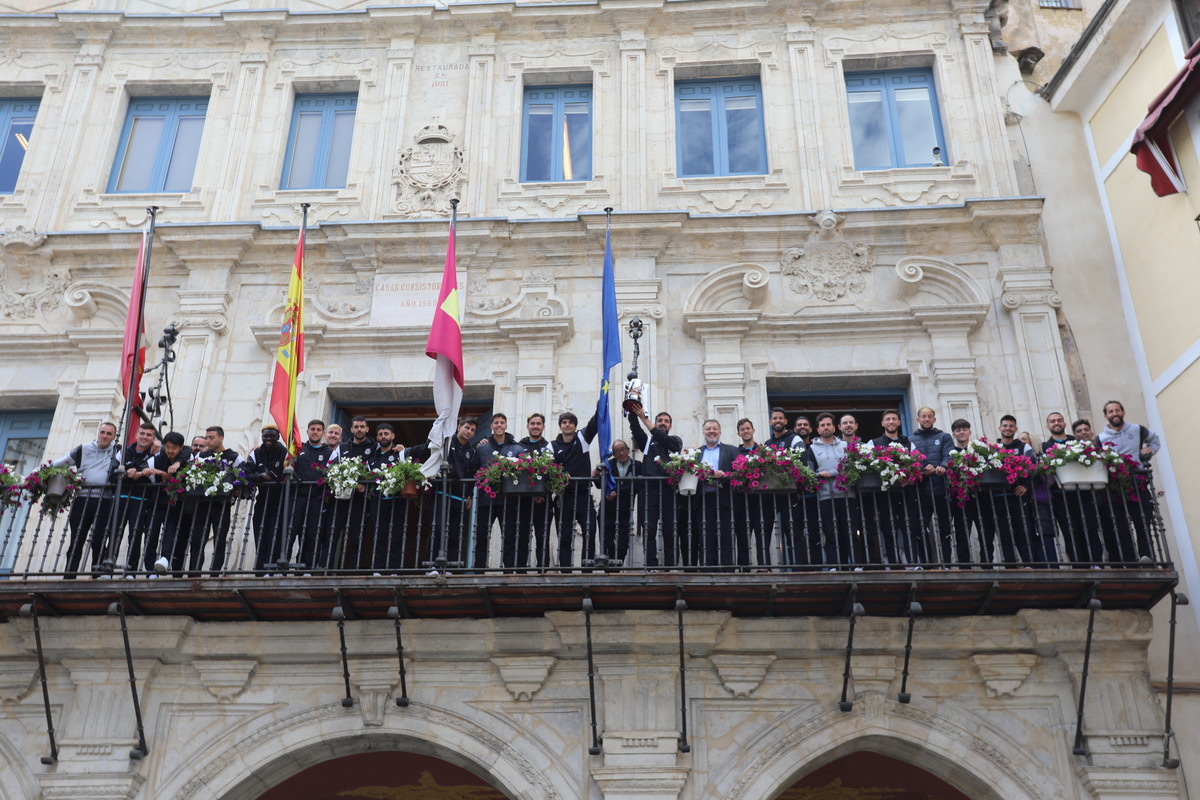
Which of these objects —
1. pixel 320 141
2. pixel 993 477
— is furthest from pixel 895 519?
pixel 320 141

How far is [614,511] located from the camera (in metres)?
10.2

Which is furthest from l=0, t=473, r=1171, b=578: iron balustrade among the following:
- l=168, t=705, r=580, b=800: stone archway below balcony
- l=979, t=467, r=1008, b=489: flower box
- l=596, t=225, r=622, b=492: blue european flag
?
l=168, t=705, r=580, b=800: stone archway below balcony

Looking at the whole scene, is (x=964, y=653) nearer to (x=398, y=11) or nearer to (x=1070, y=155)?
(x=1070, y=155)

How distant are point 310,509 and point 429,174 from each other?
15.5 ft

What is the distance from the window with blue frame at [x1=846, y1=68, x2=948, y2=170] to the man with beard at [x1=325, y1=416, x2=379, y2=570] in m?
6.37

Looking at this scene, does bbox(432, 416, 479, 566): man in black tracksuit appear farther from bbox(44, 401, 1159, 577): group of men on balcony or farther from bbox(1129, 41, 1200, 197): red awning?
bbox(1129, 41, 1200, 197): red awning

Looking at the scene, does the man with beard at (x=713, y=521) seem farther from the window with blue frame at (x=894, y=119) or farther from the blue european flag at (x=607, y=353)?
the window with blue frame at (x=894, y=119)

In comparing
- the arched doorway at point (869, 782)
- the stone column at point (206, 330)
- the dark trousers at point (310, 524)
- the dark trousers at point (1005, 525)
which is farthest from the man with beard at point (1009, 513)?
the stone column at point (206, 330)

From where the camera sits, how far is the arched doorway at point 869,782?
35.0ft

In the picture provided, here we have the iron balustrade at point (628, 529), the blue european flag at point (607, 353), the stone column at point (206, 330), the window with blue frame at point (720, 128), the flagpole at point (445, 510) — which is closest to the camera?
the flagpole at point (445, 510)

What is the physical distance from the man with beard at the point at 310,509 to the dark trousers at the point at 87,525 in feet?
5.23

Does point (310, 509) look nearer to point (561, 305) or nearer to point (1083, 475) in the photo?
point (561, 305)

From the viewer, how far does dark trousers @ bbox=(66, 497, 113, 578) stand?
9.99 m

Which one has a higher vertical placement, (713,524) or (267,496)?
(267,496)
